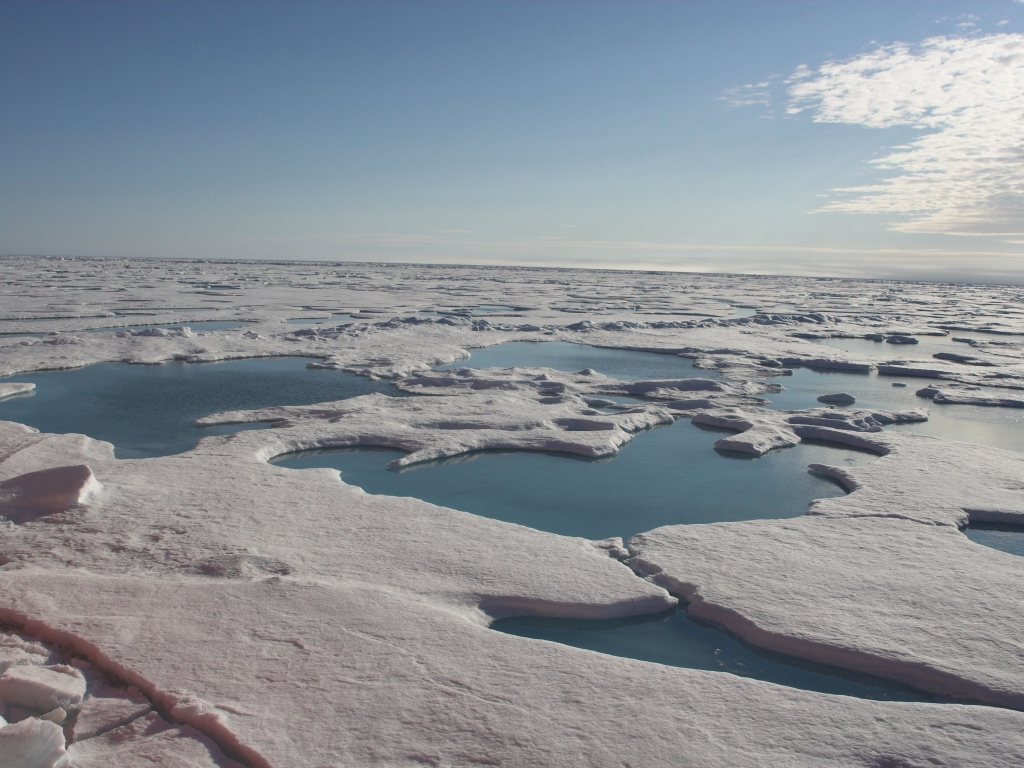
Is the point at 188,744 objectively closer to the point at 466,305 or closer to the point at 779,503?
the point at 779,503

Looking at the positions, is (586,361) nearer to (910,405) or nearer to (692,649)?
(910,405)

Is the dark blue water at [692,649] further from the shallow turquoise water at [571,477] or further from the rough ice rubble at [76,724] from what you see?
the rough ice rubble at [76,724]

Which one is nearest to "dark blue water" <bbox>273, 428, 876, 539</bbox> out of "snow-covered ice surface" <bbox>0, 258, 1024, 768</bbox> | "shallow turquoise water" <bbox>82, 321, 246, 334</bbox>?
"snow-covered ice surface" <bbox>0, 258, 1024, 768</bbox>

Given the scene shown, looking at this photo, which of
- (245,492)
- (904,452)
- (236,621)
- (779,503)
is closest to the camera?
(236,621)

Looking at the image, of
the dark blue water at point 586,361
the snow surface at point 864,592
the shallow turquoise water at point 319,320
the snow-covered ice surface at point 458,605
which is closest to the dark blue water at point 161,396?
the snow-covered ice surface at point 458,605

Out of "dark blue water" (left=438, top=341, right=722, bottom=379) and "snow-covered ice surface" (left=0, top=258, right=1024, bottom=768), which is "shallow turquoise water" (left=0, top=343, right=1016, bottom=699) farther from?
"dark blue water" (left=438, top=341, right=722, bottom=379)

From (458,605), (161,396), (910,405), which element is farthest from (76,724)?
(910,405)

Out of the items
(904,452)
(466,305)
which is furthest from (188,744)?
(466,305)
